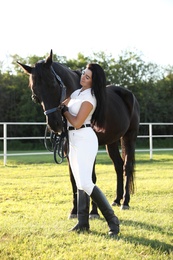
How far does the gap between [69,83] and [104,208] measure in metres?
1.45

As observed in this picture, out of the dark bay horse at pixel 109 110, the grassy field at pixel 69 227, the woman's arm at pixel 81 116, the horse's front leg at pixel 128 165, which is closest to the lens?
the grassy field at pixel 69 227

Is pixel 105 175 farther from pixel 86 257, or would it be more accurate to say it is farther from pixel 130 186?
pixel 86 257

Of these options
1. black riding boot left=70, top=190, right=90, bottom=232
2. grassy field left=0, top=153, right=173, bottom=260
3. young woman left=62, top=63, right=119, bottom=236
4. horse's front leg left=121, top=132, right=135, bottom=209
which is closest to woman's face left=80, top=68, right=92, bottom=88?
young woman left=62, top=63, right=119, bottom=236

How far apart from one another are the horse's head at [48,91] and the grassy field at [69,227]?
3.35 feet

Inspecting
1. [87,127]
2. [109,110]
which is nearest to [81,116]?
[87,127]

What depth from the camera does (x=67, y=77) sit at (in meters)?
4.24

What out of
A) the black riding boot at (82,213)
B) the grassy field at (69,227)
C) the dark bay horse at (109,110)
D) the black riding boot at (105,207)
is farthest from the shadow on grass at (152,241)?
the dark bay horse at (109,110)

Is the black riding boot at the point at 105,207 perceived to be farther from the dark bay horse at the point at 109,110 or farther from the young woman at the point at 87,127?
the dark bay horse at the point at 109,110

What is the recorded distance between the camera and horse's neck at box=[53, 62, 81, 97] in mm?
4133

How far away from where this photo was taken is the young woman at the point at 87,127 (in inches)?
135

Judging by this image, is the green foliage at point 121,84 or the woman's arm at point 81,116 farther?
the green foliage at point 121,84

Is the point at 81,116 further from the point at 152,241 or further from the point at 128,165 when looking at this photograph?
the point at 128,165

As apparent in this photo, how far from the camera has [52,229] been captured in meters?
3.78

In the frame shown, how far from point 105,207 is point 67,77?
150 centimetres
